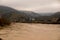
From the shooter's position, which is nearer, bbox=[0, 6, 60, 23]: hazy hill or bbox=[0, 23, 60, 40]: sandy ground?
bbox=[0, 23, 60, 40]: sandy ground

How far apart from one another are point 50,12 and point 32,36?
51 cm

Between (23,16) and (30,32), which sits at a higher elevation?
(23,16)

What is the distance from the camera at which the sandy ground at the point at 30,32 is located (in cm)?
167

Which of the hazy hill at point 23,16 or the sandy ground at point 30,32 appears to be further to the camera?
the hazy hill at point 23,16

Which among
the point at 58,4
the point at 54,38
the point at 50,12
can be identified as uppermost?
the point at 58,4

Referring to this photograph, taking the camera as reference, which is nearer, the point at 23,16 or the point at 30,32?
the point at 30,32

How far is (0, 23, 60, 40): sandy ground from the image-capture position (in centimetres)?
167

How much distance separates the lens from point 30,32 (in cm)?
179

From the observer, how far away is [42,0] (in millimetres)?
2043

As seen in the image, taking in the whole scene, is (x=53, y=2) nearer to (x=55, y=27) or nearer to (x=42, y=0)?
Answer: (x=42, y=0)

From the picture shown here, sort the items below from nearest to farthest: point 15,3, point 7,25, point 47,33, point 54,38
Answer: point 54,38
point 47,33
point 7,25
point 15,3

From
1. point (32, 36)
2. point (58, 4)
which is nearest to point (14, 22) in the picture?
point (32, 36)

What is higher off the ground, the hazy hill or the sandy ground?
the hazy hill

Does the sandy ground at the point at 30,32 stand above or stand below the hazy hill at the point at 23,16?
below
